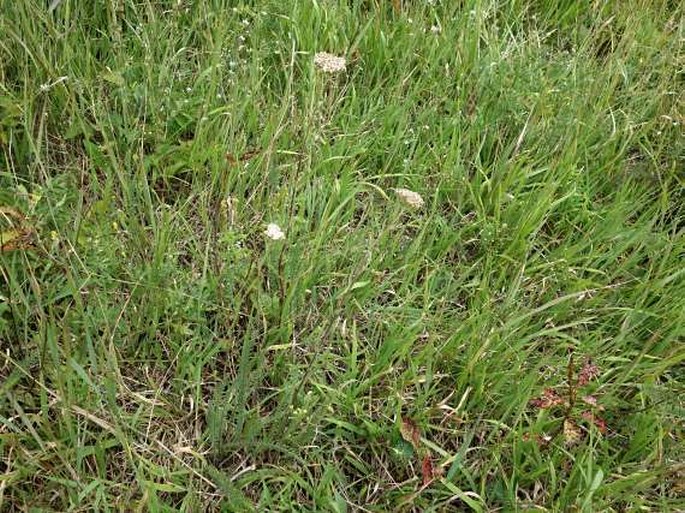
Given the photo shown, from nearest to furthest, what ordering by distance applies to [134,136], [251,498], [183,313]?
[251,498] < [183,313] < [134,136]

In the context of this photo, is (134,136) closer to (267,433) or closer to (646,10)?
(267,433)

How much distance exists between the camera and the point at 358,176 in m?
2.39

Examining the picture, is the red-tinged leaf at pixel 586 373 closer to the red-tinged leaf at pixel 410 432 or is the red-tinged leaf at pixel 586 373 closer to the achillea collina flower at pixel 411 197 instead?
the red-tinged leaf at pixel 410 432

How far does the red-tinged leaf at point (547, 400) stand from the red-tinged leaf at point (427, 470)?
1.12 ft

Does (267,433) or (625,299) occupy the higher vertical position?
(625,299)

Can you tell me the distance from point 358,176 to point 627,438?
1132mm

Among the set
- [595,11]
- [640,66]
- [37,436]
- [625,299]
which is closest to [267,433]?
[37,436]

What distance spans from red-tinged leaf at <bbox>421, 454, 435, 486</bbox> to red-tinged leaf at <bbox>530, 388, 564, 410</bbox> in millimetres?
342

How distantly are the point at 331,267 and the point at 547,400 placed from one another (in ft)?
2.29

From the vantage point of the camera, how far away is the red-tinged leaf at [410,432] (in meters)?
1.81

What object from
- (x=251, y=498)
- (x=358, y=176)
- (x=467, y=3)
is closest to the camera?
(x=251, y=498)

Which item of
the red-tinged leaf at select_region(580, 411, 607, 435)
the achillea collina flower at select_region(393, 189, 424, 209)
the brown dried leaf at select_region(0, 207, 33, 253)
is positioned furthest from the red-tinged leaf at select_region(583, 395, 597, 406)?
the brown dried leaf at select_region(0, 207, 33, 253)

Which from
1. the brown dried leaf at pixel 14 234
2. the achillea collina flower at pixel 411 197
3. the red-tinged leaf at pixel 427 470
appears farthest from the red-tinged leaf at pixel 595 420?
the brown dried leaf at pixel 14 234

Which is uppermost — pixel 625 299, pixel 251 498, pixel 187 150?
pixel 187 150
